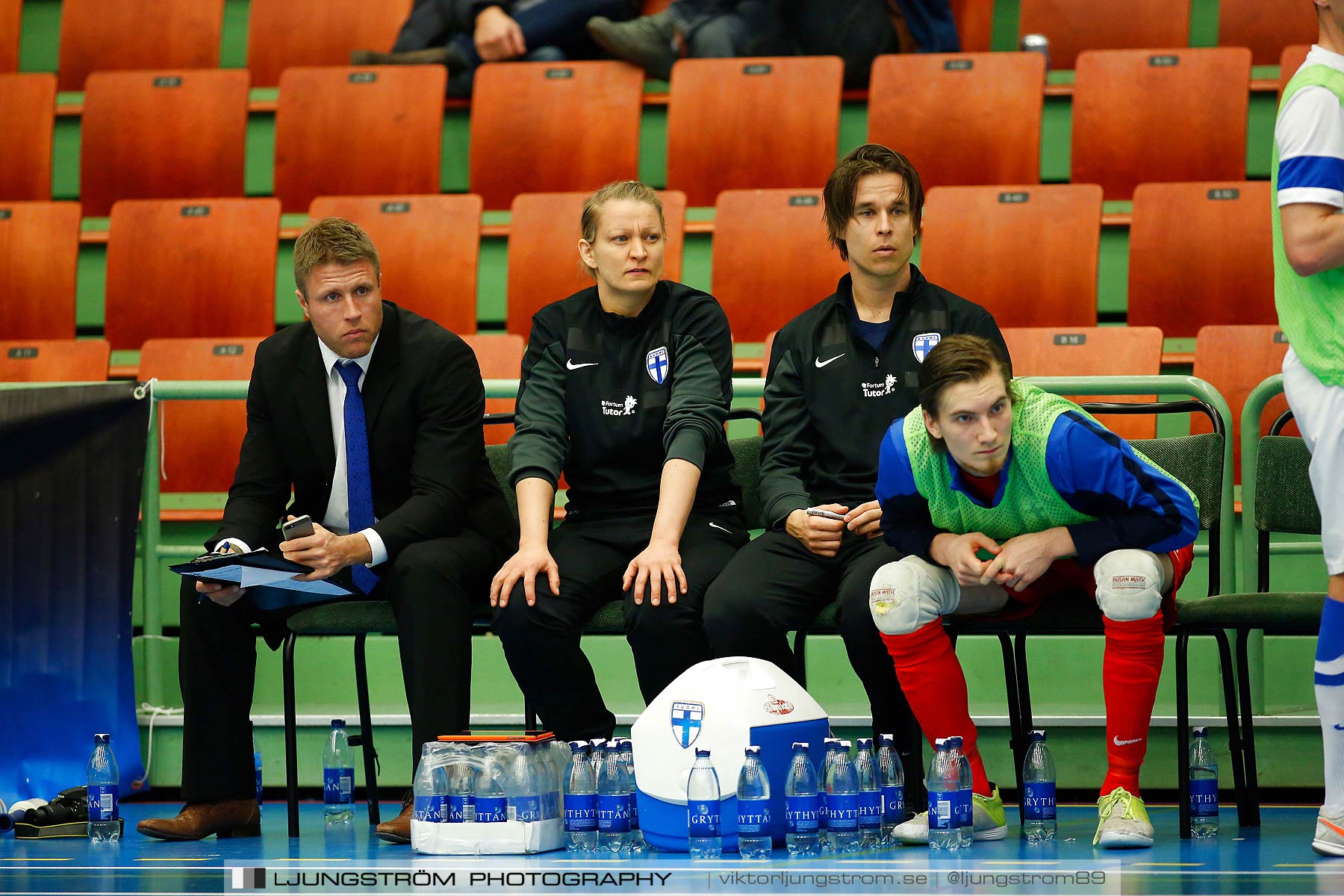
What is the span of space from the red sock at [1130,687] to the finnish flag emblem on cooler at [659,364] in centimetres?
108

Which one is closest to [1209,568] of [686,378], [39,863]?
[686,378]

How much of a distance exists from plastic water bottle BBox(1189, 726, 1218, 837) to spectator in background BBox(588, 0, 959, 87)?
9.62 feet

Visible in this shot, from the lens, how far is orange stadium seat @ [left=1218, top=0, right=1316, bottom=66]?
17.2 feet

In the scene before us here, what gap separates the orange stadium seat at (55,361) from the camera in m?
4.58

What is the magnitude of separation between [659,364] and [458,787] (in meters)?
1.01

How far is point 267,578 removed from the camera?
302 cm

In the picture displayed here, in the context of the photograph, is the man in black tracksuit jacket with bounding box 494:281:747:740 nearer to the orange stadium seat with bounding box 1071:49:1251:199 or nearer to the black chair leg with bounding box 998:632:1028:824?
the black chair leg with bounding box 998:632:1028:824

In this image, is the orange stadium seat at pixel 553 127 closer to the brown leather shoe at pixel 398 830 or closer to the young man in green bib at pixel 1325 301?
the brown leather shoe at pixel 398 830

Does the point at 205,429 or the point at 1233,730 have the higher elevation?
the point at 205,429

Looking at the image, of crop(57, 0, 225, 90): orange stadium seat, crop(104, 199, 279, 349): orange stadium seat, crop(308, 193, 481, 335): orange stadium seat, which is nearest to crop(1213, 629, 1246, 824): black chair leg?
crop(308, 193, 481, 335): orange stadium seat

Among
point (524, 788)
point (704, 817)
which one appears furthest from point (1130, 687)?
point (524, 788)

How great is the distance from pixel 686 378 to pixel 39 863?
5.26 feet

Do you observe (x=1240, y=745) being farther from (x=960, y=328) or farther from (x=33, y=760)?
(x=33, y=760)

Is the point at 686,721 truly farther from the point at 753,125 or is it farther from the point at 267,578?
the point at 753,125
